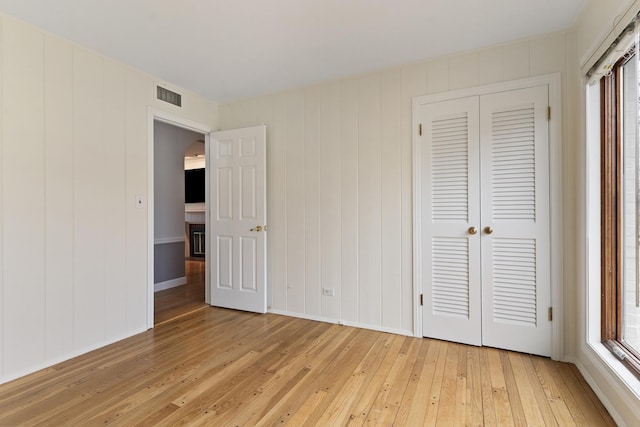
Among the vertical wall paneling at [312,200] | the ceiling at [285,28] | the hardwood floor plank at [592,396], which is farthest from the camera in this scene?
the vertical wall paneling at [312,200]

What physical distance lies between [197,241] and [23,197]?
18.4ft

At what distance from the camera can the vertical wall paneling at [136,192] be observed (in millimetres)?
2926

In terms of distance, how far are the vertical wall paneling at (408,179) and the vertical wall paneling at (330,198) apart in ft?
2.10

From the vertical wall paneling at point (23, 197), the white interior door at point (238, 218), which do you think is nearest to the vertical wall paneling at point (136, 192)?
the vertical wall paneling at point (23, 197)

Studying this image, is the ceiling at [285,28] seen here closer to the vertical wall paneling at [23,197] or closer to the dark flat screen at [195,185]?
the vertical wall paneling at [23,197]

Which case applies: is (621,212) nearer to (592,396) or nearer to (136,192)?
(592,396)

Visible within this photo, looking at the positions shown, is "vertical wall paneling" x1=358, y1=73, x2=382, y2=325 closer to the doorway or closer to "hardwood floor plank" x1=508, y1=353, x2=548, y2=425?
"hardwood floor plank" x1=508, y1=353, x2=548, y2=425

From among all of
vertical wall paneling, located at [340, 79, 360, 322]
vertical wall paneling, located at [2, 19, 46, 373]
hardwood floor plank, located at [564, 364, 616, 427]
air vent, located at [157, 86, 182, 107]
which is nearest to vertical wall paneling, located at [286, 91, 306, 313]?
vertical wall paneling, located at [340, 79, 360, 322]

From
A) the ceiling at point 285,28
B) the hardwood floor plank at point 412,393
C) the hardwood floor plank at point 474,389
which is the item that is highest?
the ceiling at point 285,28

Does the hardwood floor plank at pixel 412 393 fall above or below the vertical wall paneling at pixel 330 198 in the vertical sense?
below

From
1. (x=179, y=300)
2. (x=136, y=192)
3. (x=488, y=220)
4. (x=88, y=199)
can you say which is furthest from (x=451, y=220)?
(x=179, y=300)

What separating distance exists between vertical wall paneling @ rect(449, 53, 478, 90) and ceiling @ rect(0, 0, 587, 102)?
105 mm

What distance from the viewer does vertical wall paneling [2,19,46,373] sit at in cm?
214

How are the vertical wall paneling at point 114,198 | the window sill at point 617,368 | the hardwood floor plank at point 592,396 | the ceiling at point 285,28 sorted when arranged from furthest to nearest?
the vertical wall paneling at point 114,198, the ceiling at point 285,28, the hardwood floor plank at point 592,396, the window sill at point 617,368
